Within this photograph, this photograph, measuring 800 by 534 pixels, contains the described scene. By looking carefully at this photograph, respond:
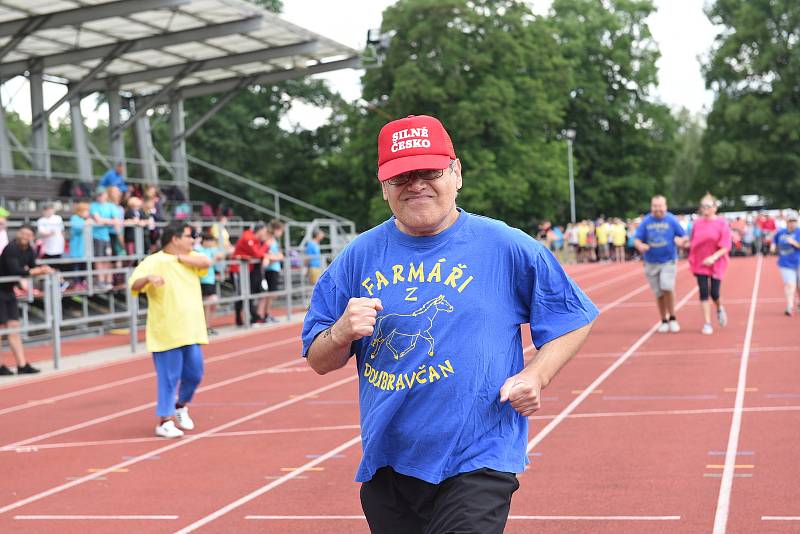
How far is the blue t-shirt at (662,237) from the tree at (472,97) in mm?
33894

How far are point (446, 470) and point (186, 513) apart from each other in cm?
395

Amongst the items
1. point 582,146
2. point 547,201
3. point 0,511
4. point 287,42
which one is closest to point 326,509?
point 0,511

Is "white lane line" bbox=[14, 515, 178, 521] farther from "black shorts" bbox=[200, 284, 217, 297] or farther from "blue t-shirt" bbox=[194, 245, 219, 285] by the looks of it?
"black shorts" bbox=[200, 284, 217, 297]

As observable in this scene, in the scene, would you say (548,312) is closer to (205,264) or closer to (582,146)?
(205,264)

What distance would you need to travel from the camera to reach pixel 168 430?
10.1 m

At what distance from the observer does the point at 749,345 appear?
15.2m

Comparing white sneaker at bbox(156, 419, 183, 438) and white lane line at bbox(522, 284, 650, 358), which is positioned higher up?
white lane line at bbox(522, 284, 650, 358)

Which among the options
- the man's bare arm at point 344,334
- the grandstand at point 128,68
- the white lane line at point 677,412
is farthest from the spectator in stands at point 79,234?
the man's bare arm at point 344,334

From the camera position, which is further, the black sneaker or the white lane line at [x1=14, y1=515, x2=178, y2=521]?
the black sneaker

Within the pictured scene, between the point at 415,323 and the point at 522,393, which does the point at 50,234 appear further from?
the point at 522,393

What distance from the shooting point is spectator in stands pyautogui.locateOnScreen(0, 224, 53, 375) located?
15.3 m

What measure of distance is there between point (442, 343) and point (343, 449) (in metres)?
5.64

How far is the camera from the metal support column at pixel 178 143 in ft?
119

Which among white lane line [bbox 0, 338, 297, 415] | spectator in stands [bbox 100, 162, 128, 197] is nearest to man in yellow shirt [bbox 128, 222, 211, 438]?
white lane line [bbox 0, 338, 297, 415]
